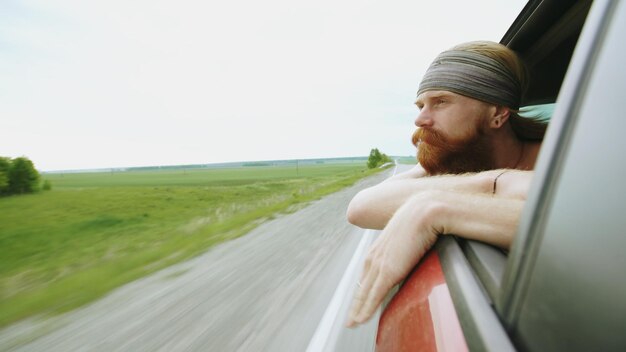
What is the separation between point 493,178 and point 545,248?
3.14 feet

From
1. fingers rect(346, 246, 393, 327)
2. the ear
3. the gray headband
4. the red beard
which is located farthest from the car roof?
fingers rect(346, 246, 393, 327)

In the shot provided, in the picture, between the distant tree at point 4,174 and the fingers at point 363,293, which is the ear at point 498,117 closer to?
the fingers at point 363,293

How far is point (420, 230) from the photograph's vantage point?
126 centimetres

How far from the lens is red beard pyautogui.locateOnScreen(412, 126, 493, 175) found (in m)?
2.11

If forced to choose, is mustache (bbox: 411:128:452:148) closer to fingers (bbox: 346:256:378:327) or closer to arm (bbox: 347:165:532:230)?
arm (bbox: 347:165:532:230)

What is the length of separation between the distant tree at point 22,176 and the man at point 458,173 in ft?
178

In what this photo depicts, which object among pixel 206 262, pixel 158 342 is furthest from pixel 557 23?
pixel 206 262

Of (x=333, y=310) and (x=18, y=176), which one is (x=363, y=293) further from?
(x=18, y=176)

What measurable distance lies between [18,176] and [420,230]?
56.3 metres

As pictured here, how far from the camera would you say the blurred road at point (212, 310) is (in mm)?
3090

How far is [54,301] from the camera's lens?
4.24m

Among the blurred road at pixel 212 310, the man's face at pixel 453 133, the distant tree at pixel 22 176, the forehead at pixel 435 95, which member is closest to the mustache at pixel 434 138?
the man's face at pixel 453 133

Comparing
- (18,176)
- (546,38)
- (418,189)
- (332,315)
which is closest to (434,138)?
(418,189)

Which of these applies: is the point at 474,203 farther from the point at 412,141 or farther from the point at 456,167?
the point at 412,141
